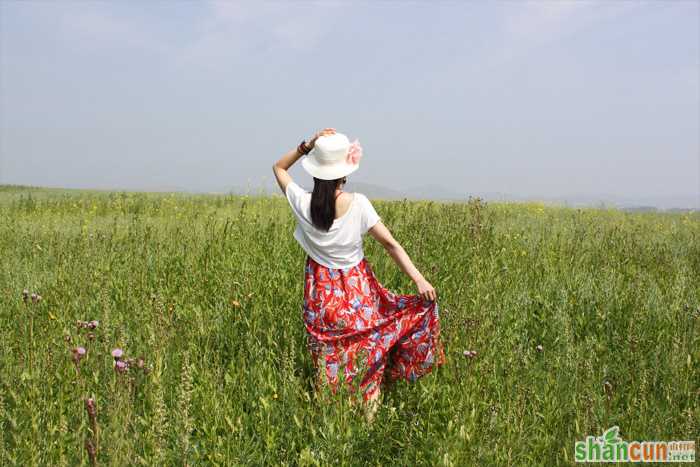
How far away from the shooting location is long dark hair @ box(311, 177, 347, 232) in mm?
3262

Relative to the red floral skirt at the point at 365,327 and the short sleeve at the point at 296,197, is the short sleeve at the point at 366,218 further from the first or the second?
the short sleeve at the point at 296,197

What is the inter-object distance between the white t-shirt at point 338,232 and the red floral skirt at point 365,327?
0.07m

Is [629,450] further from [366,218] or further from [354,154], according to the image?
[354,154]

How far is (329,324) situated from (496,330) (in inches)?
58.8

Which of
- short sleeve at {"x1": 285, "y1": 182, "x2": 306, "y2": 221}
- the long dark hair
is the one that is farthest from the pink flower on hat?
short sleeve at {"x1": 285, "y1": 182, "x2": 306, "y2": 221}

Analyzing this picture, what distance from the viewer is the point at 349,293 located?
340 centimetres

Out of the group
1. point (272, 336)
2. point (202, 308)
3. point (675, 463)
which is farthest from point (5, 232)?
point (675, 463)

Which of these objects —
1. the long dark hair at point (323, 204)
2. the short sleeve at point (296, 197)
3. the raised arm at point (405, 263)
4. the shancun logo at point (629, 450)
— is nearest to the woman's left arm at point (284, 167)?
the short sleeve at point (296, 197)

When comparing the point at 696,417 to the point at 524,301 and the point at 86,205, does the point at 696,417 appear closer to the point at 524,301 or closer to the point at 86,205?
the point at 524,301

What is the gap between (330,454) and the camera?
260 centimetres

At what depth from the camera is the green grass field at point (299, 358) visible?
265 centimetres

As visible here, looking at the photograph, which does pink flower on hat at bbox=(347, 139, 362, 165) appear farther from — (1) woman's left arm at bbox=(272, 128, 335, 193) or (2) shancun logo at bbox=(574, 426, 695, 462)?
(2) shancun logo at bbox=(574, 426, 695, 462)

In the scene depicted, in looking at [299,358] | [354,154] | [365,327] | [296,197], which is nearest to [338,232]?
[296,197]

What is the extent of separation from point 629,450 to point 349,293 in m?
1.80
